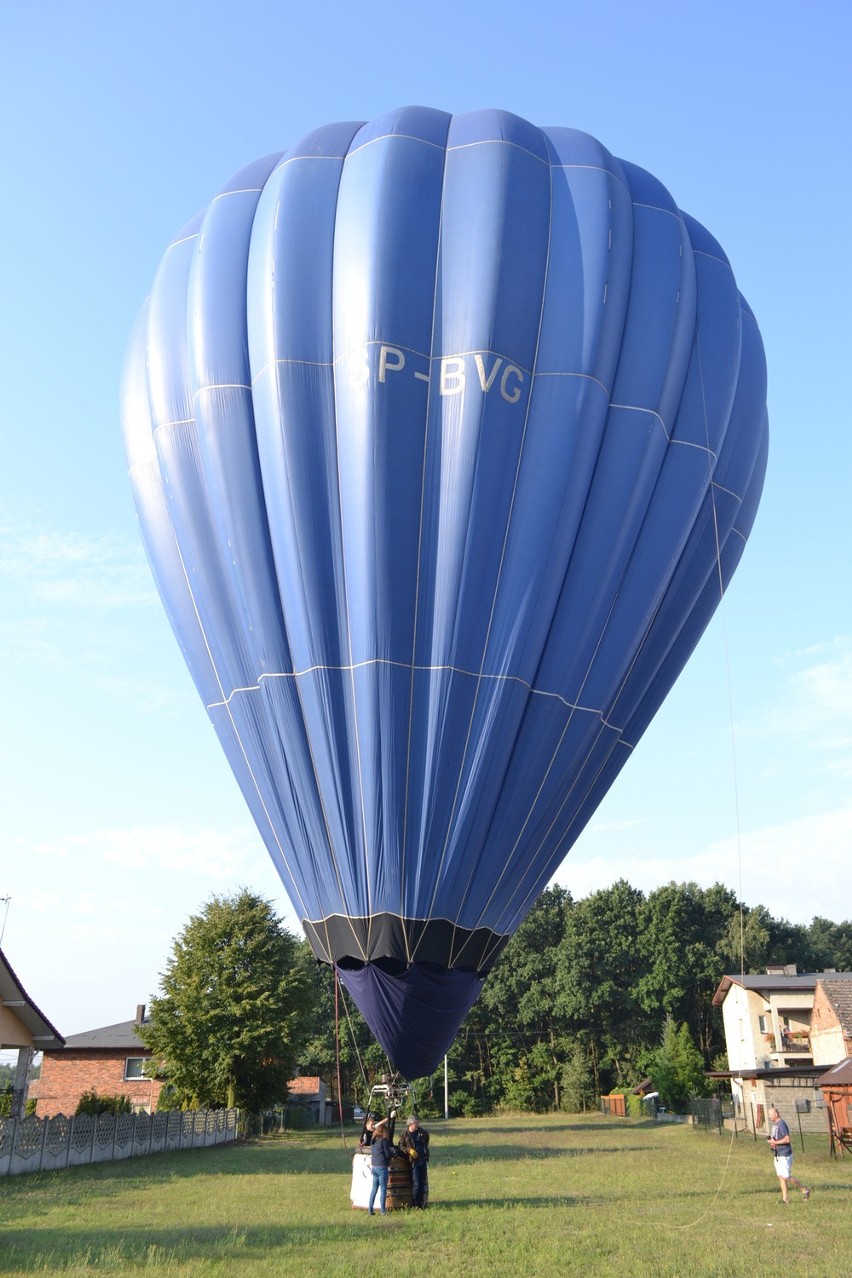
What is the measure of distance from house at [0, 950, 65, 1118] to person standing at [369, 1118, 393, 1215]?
40.3 ft

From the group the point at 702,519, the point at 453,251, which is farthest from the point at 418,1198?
the point at 453,251

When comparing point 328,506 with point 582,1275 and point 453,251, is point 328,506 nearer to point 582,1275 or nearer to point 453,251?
point 453,251

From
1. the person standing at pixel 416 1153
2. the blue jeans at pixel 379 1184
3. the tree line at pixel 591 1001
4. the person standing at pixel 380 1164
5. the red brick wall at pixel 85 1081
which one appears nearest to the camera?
the person standing at pixel 380 1164

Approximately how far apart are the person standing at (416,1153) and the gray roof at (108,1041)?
31.0 meters

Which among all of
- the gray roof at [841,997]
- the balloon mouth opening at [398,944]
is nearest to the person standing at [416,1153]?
the balloon mouth opening at [398,944]

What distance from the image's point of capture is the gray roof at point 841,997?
36222mm

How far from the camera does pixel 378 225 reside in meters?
13.2

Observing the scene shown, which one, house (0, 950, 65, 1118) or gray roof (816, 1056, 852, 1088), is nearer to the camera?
house (0, 950, 65, 1118)

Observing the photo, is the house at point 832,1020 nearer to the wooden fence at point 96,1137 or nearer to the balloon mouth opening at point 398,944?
the wooden fence at point 96,1137

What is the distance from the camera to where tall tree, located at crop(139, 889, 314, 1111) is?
1296 inches

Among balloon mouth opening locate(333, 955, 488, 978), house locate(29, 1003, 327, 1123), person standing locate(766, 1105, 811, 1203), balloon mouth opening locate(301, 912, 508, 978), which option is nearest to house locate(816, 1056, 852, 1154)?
person standing locate(766, 1105, 811, 1203)

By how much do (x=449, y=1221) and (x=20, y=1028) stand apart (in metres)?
15.2

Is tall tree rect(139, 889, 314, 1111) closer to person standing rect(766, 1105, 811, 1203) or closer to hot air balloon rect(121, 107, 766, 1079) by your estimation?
person standing rect(766, 1105, 811, 1203)

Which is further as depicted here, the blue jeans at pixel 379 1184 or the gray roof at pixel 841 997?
the gray roof at pixel 841 997
